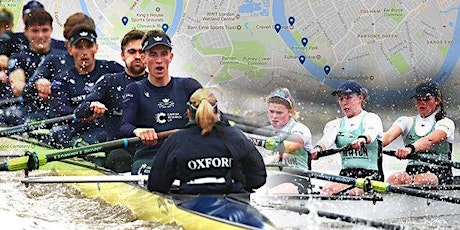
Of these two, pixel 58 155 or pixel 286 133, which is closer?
pixel 58 155

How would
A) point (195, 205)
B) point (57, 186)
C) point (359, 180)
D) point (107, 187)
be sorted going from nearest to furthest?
1. point (195, 205)
2. point (359, 180)
3. point (107, 187)
4. point (57, 186)

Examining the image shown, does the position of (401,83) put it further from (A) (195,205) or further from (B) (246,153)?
(A) (195,205)

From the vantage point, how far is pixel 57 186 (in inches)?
335

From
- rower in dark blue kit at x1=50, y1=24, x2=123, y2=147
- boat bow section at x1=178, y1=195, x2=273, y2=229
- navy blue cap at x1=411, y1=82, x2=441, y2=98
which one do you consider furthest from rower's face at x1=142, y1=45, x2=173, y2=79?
navy blue cap at x1=411, y1=82, x2=441, y2=98

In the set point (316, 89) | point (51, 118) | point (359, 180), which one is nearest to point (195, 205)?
point (359, 180)

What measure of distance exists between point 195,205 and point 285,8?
2.26 meters

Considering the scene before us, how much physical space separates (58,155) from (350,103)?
2.16m

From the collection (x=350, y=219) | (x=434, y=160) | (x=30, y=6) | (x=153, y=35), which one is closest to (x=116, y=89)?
(x=153, y=35)

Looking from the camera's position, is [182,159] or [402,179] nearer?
[182,159]

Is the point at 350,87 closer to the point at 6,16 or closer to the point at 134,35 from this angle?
the point at 134,35

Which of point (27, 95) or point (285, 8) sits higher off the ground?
point (285, 8)

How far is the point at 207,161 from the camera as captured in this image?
672cm

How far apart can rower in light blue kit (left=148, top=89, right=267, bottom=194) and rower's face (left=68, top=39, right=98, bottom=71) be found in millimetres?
1703

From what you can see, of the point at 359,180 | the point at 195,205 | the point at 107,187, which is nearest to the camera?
the point at 195,205
